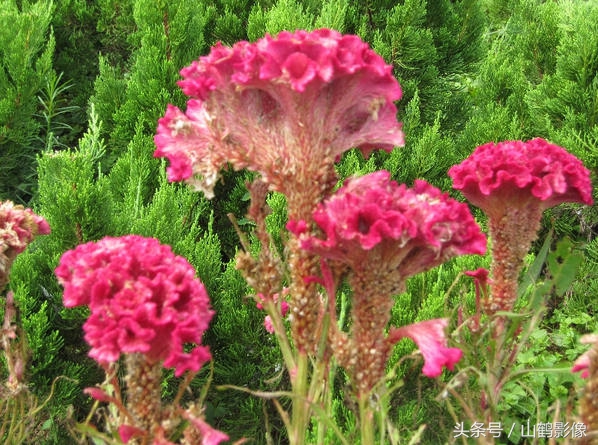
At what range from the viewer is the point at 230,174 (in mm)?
3201

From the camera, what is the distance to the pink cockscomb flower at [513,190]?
1291 mm

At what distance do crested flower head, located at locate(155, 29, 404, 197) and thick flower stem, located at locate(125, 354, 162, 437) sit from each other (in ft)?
1.16

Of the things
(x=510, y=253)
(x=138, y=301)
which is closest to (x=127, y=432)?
(x=138, y=301)

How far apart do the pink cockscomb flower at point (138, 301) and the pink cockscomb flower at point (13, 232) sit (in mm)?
421

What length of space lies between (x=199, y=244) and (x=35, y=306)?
66 cm

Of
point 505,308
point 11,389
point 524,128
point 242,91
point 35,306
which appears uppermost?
point 242,91

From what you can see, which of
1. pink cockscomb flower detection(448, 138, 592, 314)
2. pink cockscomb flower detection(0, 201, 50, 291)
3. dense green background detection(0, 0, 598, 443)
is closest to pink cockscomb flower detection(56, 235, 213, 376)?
pink cockscomb flower detection(0, 201, 50, 291)

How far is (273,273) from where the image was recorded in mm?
1124

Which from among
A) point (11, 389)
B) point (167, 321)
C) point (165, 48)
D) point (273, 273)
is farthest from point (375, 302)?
point (165, 48)

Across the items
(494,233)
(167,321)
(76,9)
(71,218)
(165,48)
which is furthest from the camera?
(76,9)

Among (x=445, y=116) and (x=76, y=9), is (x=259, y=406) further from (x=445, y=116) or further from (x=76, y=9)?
(x=76, y=9)

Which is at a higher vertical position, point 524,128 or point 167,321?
point 167,321

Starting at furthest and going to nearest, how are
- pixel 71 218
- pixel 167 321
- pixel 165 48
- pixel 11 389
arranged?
pixel 165 48, pixel 71 218, pixel 11 389, pixel 167 321

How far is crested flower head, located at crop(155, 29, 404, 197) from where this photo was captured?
3.27 ft
